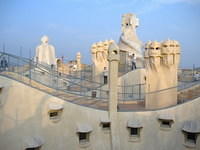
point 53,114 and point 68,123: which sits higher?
point 53,114

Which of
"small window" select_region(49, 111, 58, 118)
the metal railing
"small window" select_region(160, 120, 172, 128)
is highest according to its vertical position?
the metal railing

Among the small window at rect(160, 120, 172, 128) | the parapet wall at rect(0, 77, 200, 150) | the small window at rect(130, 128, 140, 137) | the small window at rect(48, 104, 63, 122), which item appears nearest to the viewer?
the parapet wall at rect(0, 77, 200, 150)

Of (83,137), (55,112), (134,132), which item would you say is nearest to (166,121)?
(134,132)

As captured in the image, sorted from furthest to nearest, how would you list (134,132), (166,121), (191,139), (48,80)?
(48,80) → (134,132) → (166,121) → (191,139)

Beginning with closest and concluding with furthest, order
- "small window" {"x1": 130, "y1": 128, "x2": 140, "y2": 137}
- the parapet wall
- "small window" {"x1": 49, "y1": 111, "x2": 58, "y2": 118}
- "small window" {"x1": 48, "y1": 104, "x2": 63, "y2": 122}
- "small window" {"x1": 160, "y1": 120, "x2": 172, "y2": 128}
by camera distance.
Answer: the parapet wall
"small window" {"x1": 48, "y1": 104, "x2": 63, "y2": 122}
"small window" {"x1": 49, "y1": 111, "x2": 58, "y2": 118}
"small window" {"x1": 160, "y1": 120, "x2": 172, "y2": 128}
"small window" {"x1": 130, "y1": 128, "x2": 140, "y2": 137}

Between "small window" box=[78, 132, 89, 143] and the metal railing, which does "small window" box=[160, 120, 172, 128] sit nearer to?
the metal railing

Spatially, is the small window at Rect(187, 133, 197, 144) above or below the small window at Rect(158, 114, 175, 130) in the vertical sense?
below

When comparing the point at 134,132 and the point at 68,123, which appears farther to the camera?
the point at 134,132

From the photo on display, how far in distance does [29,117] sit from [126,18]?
13.9 metres

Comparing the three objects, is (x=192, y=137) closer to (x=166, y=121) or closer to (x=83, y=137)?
(x=166, y=121)

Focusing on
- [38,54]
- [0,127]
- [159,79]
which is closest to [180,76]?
[159,79]

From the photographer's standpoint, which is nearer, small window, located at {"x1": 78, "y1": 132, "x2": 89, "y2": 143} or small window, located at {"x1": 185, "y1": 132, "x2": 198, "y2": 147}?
small window, located at {"x1": 185, "y1": 132, "x2": 198, "y2": 147}

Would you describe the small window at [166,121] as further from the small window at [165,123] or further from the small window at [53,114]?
the small window at [53,114]

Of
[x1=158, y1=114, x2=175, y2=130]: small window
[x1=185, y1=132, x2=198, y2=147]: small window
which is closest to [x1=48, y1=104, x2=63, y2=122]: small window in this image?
[x1=158, y1=114, x2=175, y2=130]: small window
